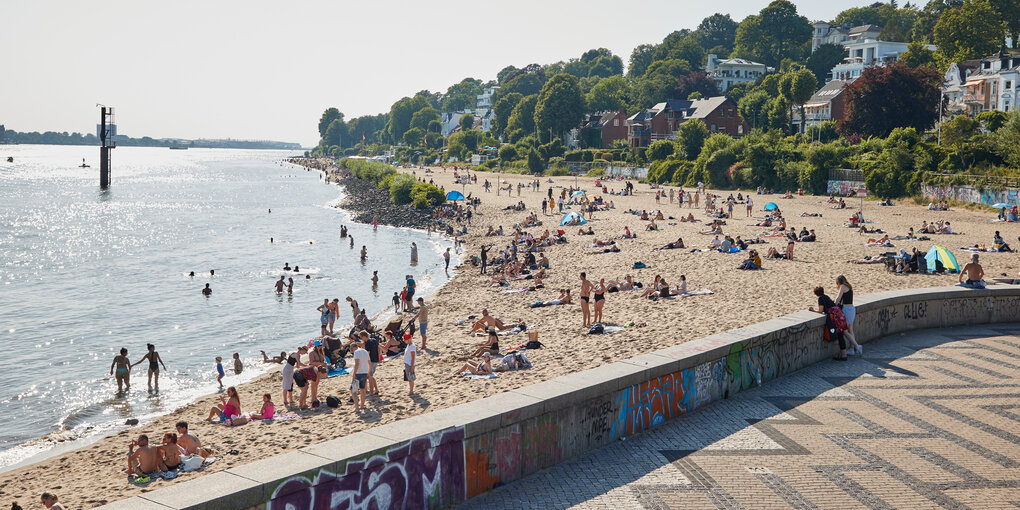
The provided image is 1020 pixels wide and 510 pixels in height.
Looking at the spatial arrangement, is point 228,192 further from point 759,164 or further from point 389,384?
point 389,384

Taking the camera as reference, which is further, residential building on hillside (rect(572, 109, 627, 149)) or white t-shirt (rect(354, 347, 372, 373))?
residential building on hillside (rect(572, 109, 627, 149))

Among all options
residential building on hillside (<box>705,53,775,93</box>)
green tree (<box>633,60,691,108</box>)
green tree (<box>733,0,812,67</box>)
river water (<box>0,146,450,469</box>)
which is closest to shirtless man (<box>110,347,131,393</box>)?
river water (<box>0,146,450,469</box>)

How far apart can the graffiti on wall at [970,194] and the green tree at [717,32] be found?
142 m

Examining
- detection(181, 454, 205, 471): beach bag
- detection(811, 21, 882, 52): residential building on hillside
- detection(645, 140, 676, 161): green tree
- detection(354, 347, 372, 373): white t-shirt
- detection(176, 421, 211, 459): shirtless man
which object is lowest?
detection(181, 454, 205, 471): beach bag

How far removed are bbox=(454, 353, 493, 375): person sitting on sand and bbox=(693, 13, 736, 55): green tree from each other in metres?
179

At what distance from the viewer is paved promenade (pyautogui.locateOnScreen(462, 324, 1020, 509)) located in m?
8.41

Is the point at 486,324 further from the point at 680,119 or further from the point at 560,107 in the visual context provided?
the point at 560,107

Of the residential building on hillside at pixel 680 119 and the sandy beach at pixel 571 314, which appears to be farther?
the residential building on hillside at pixel 680 119

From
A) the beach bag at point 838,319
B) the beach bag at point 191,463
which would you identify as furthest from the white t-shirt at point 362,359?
the beach bag at point 838,319

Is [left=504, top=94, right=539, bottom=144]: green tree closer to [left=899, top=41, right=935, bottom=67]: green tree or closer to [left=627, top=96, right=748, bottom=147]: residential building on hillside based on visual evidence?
[left=627, top=96, right=748, bottom=147]: residential building on hillside

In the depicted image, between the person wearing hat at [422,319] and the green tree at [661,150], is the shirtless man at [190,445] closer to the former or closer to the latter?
the person wearing hat at [422,319]

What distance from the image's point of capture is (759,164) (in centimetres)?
6384

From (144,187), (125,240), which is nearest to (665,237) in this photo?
(125,240)

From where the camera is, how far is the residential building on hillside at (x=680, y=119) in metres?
95.1
